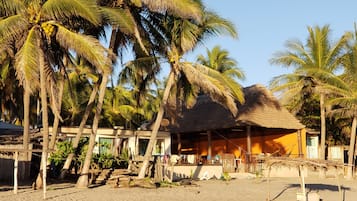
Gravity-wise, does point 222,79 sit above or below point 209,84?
above

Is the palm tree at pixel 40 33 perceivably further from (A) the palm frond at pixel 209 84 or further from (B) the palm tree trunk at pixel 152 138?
(B) the palm tree trunk at pixel 152 138

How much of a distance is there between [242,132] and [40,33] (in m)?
19.5

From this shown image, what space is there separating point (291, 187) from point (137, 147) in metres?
8.88

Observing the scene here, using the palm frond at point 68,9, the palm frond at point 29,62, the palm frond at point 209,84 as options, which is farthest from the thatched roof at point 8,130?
the palm frond at point 68,9

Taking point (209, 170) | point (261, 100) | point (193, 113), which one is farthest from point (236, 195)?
point (193, 113)

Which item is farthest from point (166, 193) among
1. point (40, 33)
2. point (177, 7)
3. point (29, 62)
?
point (40, 33)

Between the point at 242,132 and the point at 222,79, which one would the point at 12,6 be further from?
the point at 242,132

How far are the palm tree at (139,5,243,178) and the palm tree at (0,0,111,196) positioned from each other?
5110 millimetres

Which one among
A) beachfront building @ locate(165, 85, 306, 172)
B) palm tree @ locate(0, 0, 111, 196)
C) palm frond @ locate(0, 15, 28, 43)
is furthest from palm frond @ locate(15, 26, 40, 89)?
beachfront building @ locate(165, 85, 306, 172)

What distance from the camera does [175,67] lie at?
66.3 ft

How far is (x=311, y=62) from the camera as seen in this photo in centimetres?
2839

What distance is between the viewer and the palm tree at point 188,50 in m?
19.6

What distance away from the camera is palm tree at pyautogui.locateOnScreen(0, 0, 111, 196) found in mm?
14820

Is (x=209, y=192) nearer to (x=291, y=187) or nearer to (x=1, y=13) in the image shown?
(x=291, y=187)
